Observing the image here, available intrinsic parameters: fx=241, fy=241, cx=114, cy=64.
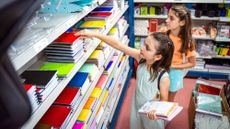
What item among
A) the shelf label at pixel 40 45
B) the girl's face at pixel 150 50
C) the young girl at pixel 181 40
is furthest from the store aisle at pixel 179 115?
the shelf label at pixel 40 45

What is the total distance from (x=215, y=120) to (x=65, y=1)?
6.07 ft

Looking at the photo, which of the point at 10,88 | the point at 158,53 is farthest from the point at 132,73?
the point at 10,88

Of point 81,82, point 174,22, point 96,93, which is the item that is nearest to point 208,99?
point 174,22

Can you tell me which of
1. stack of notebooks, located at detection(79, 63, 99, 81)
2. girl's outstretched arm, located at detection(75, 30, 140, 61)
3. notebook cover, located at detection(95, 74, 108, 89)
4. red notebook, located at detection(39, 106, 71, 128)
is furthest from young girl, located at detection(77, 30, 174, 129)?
red notebook, located at detection(39, 106, 71, 128)

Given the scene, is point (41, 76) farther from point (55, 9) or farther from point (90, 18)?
point (90, 18)

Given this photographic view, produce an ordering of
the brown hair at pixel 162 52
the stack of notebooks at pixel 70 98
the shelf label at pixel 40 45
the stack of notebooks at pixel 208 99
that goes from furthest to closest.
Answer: the stack of notebooks at pixel 208 99 → the brown hair at pixel 162 52 → the stack of notebooks at pixel 70 98 → the shelf label at pixel 40 45

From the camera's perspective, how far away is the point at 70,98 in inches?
68.2

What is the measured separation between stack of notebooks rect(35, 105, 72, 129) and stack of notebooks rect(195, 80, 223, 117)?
146 cm

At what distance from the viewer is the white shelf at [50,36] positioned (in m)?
1.04

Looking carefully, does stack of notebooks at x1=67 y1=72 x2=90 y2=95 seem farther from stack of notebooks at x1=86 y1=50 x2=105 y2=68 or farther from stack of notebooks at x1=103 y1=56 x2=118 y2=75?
stack of notebooks at x1=103 y1=56 x2=118 y2=75

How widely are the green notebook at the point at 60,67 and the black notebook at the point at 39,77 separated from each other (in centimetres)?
8

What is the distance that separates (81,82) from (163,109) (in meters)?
0.67

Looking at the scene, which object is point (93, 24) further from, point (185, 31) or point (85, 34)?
point (185, 31)

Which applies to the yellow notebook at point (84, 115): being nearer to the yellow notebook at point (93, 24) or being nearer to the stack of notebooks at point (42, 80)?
the stack of notebooks at point (42, 80)
